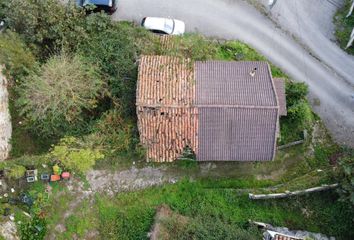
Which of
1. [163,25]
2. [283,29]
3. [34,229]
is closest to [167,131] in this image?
[34,229]

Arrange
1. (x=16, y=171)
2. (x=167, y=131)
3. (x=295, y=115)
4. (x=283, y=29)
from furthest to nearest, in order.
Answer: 1. (x=283, y=29)
2. (x=295, y=115)
3. (x=167, y=131)
4. (x=16, y=171)

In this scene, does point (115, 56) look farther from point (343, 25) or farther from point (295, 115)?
point (343, 25)

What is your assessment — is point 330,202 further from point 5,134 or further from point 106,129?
point 5,134

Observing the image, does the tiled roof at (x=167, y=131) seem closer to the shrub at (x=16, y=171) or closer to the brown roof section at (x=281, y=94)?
the brown roof section at (x=281, y=94)

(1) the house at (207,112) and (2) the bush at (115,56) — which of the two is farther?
(2) the bush at (115,56)

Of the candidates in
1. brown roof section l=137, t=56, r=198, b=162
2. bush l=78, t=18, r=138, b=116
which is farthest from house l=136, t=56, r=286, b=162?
bush l=78, t=18, r=138, b=116

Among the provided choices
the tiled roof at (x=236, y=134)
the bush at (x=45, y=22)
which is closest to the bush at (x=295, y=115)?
the tiled roof at (x=236, y=134)

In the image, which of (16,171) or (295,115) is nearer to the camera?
(16,171)
